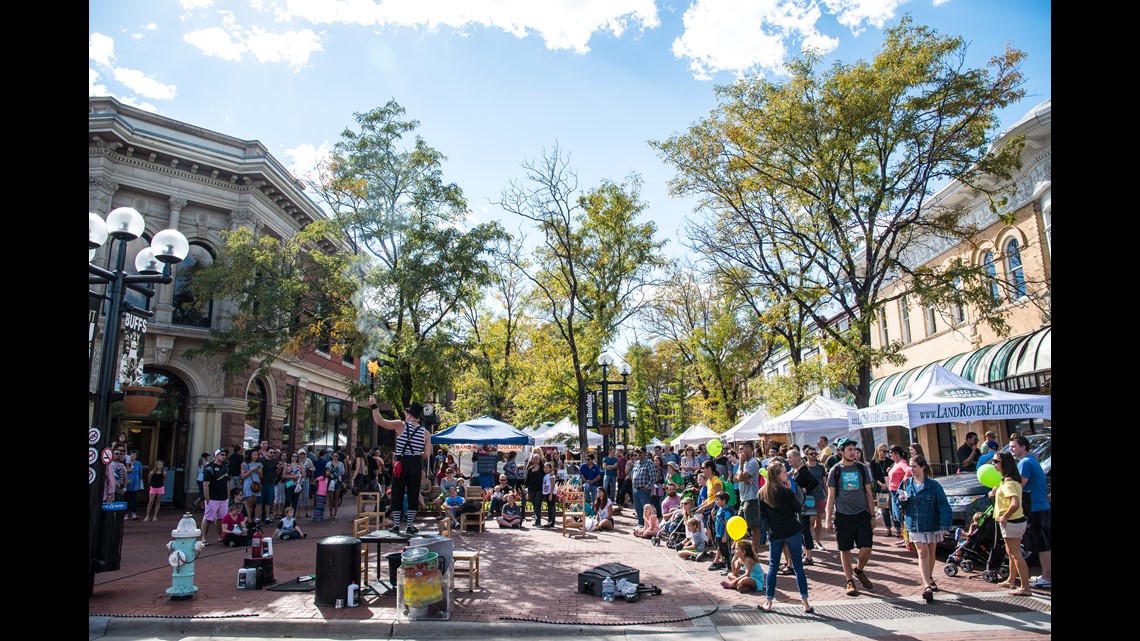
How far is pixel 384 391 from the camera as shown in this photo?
1780 cm

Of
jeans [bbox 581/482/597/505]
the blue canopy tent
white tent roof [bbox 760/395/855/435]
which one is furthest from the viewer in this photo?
white tent roof [bbox 760/395/855/435]

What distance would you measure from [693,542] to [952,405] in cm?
564

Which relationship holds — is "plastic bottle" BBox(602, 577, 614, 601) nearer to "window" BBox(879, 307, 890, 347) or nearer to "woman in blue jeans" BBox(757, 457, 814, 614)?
"woman in blue jeans" BBox(757, 457, 814, 614)

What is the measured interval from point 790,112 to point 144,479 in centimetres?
2246

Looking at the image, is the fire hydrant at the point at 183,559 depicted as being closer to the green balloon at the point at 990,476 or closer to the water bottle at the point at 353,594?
the water bottle at the point at 353,594

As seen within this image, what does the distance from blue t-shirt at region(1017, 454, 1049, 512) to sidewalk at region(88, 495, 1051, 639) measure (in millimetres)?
1063

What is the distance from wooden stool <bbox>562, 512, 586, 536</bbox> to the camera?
14.9 m

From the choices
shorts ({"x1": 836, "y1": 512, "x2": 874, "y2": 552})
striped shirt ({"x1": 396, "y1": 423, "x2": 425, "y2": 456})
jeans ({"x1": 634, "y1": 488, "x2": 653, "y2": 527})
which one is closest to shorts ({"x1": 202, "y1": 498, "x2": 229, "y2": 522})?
striped shirt ({"x1": 396, "y1": 423, "x2": 425, "y2": 456})

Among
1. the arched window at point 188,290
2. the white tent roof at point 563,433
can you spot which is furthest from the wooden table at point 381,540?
the white tent roof at point 563,433

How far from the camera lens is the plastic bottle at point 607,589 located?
8.34 metres

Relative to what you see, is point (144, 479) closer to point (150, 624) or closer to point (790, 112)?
point (150, 624)

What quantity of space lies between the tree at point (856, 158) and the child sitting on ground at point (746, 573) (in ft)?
31.6
